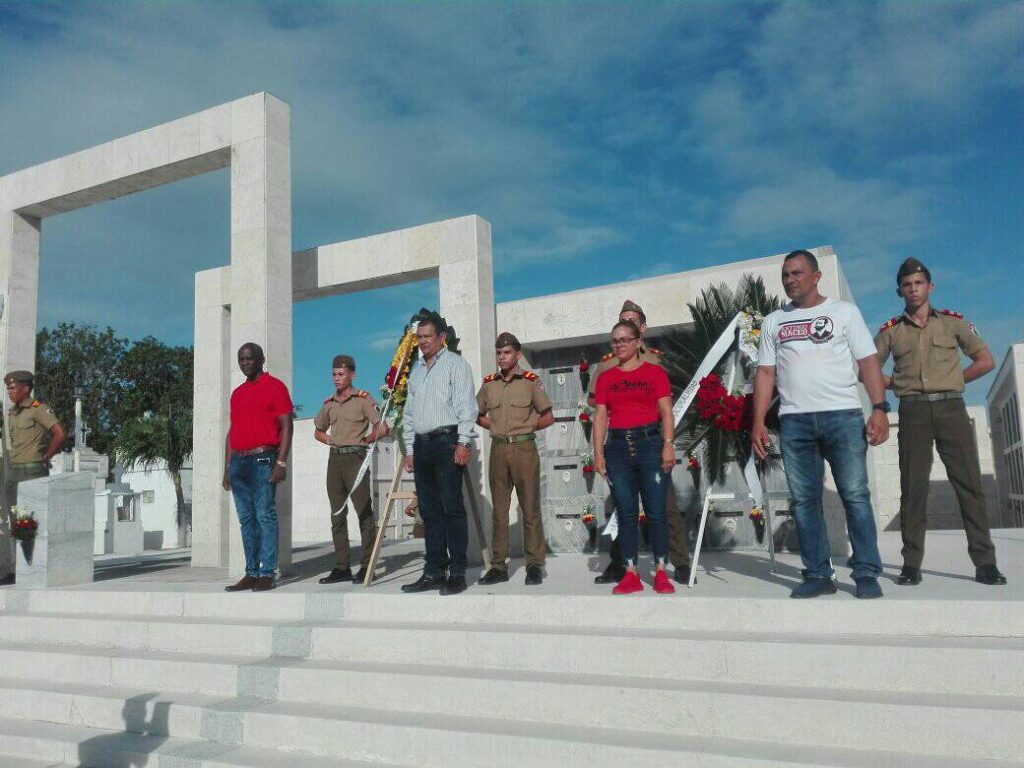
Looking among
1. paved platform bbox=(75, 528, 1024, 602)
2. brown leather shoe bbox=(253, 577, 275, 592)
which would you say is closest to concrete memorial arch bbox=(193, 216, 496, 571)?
paved platform bbox=(75, 528, 1024, 602)

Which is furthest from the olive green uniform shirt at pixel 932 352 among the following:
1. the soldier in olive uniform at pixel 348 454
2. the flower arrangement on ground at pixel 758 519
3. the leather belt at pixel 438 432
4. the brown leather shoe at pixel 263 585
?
the brown leather shoe at pixel 263 585

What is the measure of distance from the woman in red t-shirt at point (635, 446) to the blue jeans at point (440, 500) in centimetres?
112

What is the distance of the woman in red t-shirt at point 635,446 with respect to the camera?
193 inches

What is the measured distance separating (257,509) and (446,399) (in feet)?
6.17

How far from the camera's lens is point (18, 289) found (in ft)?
30.1

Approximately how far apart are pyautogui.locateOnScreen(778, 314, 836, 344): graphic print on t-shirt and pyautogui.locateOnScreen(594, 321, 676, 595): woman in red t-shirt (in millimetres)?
837

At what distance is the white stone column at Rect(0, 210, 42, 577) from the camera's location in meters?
8.83

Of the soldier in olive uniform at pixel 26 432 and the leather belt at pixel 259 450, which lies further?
the soldier in olive uniform at pixel 26 432

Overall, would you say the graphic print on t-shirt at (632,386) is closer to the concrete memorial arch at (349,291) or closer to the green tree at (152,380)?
the concrete memorial arch at (349,291)

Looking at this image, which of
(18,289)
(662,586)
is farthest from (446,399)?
(18,289)

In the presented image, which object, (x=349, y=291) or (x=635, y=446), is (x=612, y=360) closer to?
(x=635, y=446)

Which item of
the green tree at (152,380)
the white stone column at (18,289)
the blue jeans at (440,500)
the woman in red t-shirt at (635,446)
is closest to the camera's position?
→ the woman in red t-shirt at (635,446)

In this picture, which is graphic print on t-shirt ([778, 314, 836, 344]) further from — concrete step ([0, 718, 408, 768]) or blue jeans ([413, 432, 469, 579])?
concrete step ([0, 718, 408, 768])

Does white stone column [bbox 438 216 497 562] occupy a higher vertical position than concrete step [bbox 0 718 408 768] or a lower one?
higher
